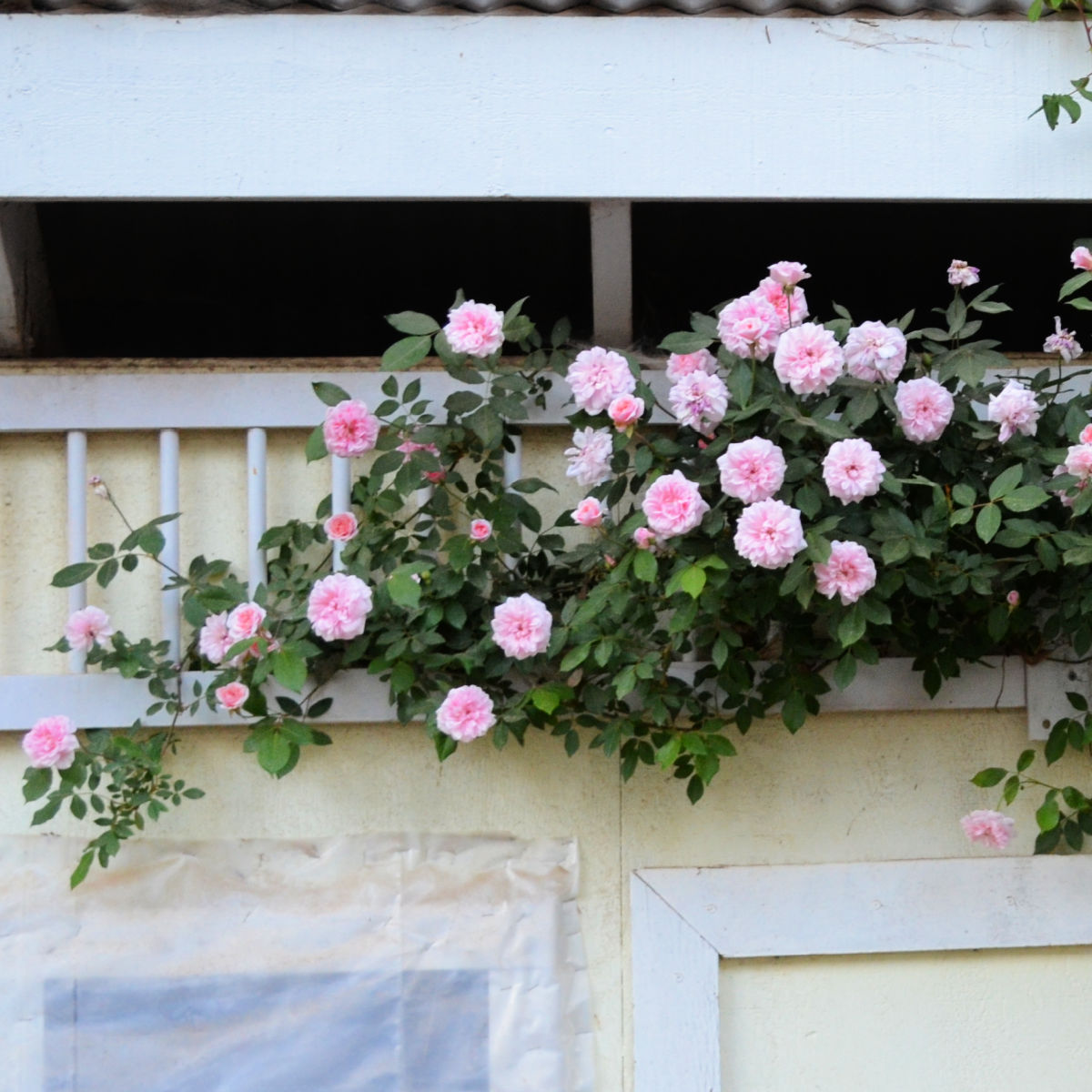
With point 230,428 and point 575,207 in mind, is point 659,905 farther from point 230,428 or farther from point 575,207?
point 575,207

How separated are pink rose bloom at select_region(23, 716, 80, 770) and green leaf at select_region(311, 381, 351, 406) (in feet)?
2.38

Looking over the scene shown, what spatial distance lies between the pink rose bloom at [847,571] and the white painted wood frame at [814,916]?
68 centimetres

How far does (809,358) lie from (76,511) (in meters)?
1.37

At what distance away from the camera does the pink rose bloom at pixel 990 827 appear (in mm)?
2303

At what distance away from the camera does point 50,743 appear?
2.18 m

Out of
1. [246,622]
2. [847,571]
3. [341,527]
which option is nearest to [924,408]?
[847,571]

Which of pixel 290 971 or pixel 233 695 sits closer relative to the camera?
pixel 233 695

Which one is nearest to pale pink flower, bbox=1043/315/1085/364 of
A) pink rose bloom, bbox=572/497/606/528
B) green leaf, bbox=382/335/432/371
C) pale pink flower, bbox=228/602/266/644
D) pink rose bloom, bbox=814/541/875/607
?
pink rose bloom, bbox=814/541/875/607

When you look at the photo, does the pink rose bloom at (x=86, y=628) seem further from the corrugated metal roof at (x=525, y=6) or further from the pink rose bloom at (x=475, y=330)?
the corrugated metal roof at (x=525, y=6)

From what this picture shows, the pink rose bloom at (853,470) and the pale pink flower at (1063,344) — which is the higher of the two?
the pale pink flower at (1063,344)

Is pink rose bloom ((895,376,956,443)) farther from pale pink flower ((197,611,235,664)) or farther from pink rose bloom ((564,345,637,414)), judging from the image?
pale pink flower ((197,611,235,664))

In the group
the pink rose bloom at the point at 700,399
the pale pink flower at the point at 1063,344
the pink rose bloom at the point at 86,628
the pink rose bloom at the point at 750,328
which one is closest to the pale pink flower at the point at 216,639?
the pink rose bloom at the point at 86,628

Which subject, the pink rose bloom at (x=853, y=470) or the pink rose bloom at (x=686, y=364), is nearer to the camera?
the pink rose bloom at (x=853, y=470)

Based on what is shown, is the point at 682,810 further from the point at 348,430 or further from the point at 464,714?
the point at 348,430
